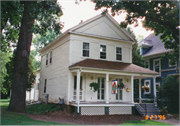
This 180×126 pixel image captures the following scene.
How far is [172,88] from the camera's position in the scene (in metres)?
18.1

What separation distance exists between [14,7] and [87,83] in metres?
8.63

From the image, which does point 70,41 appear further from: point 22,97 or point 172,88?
point 172,88

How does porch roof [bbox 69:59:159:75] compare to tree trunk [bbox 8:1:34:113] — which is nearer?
tree trunk [bbox 8:1:34:113]

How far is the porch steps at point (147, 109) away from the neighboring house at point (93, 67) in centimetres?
86

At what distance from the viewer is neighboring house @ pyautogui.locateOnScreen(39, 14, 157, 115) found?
51.8ft

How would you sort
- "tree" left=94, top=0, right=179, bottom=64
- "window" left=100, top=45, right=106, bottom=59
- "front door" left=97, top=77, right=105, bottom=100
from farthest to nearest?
"window" left=100, top=45, right=106, bottom=59 → "front door" left=97, top=77, right=105, bottom=100 → "tree" left=94, top=0, right=179, bottom=64

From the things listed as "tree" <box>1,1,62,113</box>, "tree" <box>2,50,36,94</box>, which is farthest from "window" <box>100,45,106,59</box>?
"tree" <box>2,50,36,94</box>

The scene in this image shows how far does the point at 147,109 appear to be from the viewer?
16688mm

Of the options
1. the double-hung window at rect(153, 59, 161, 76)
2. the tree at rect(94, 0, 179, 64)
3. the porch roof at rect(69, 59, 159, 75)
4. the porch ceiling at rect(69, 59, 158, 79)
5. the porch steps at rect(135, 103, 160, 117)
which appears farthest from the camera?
the double-hung window at rect(153, 59, 161, 76)

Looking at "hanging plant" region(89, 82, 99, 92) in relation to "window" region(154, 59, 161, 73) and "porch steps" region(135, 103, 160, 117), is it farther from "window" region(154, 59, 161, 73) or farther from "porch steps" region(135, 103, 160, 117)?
"window" region(154, 59, 161, 73)

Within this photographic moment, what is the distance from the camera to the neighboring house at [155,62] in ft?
77.3

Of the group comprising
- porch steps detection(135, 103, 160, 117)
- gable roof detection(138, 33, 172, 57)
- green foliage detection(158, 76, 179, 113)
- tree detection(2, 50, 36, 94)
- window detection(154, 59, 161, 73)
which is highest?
gable roof detection(138, 33, 172, 57)

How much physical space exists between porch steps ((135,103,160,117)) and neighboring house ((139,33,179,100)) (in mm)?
5650

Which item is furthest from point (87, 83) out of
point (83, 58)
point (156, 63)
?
point (156, 63)
